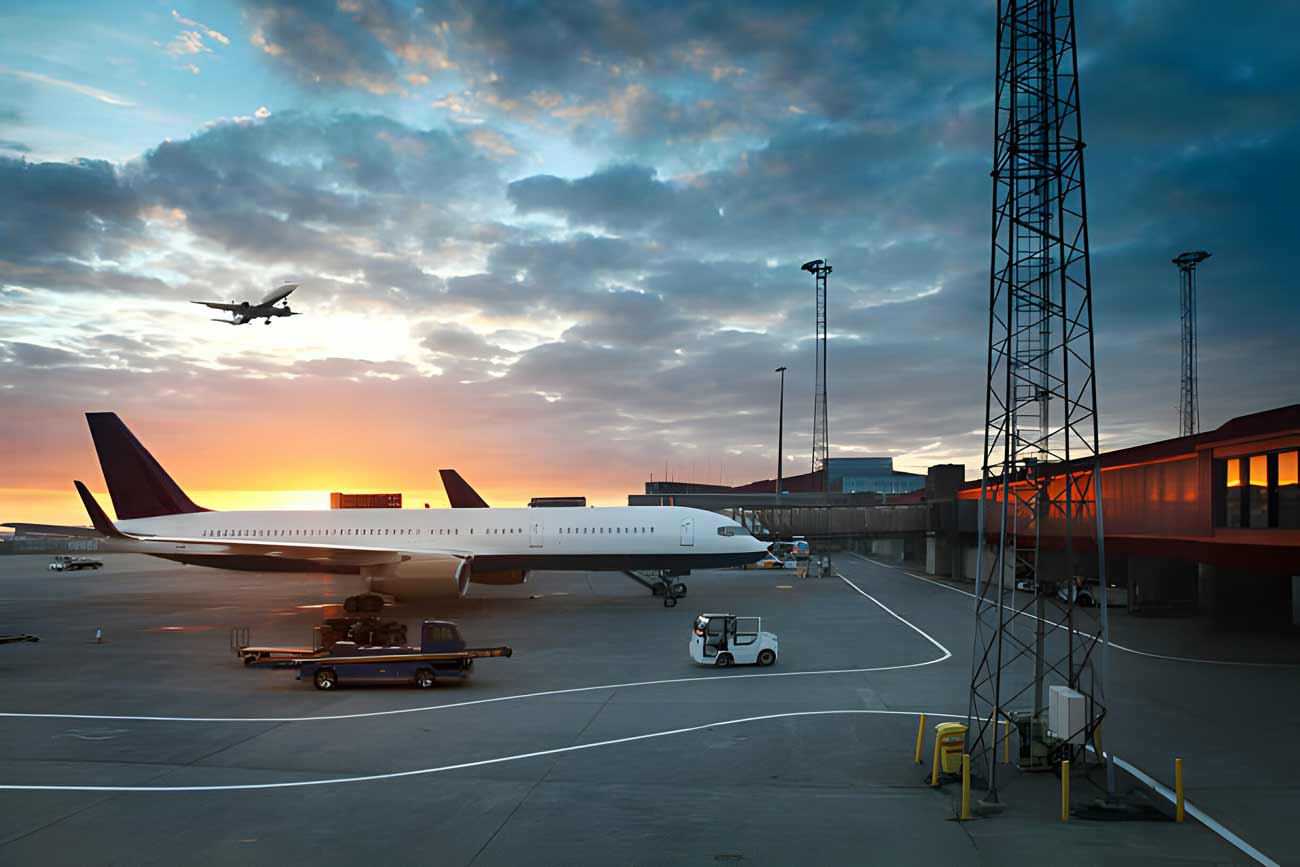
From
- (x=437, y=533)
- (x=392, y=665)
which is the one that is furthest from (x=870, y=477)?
(x=392, y=665)

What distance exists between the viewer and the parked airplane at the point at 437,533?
43.2 metres

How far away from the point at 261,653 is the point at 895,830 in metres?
20.3

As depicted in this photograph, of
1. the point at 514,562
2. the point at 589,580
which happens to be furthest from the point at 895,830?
the point at 589,580

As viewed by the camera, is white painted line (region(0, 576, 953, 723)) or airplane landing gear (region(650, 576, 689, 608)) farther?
airplane landing gear (region(650, 576, 689, 608))

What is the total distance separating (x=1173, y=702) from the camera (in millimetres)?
22188

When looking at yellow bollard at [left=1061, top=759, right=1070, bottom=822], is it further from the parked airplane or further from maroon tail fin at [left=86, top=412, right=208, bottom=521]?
maroon tail fin at [left=86, top=412, right=208, bottom=521]

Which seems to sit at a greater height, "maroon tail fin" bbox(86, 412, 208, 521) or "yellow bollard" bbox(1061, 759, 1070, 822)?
"maroon tail fin" bbox(86, 412, 208, 521)

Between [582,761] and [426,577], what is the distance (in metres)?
23.5

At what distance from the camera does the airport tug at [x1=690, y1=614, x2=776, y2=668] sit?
2698cm

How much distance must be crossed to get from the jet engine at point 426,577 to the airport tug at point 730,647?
48.9ft

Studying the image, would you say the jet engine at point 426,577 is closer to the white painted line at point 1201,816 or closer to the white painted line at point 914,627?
the white painted line at point 914,627

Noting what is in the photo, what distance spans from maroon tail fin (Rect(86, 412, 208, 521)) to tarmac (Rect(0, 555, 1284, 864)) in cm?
1529

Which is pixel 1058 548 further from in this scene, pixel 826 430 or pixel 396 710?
pixel 396 710

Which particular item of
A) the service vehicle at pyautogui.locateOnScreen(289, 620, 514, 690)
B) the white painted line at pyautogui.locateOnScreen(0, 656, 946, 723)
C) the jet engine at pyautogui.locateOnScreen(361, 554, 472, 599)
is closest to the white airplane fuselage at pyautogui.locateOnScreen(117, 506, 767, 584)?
the jet engine at pyautogui.locateOnScreen(361, 554, 472, 599)
